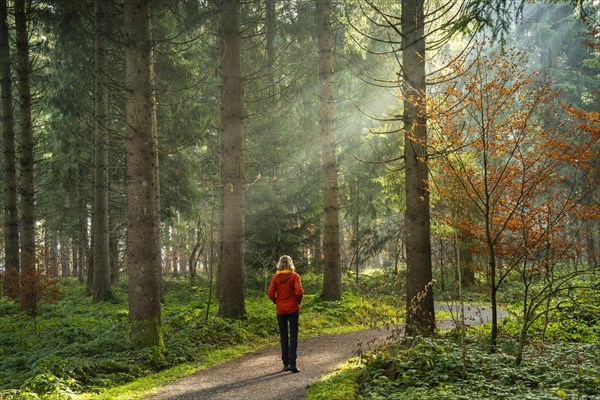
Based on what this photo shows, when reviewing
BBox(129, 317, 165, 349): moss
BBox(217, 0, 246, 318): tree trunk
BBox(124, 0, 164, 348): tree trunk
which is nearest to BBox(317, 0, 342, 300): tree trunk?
BBox(217, 0, 246, 318): tree trunk

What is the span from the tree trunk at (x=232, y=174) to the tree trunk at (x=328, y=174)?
3.47 m

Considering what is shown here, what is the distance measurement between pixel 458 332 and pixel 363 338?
3179 mm

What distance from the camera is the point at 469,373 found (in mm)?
5488

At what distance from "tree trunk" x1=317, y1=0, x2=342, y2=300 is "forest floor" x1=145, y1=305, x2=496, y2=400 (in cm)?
380

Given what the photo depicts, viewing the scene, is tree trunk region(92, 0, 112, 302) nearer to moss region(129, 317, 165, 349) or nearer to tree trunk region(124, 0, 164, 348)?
tree trunk region(124, 0, 164, 348)

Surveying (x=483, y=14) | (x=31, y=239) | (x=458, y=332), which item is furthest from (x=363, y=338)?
(x=31, y=239)

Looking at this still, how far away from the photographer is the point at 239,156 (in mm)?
10836

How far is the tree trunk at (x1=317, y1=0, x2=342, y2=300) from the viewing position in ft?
43.9

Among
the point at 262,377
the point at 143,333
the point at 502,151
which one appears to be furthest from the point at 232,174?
the point at 502,151

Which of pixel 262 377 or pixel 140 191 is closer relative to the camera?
pixel 262 377

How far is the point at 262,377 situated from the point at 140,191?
13.0 feet

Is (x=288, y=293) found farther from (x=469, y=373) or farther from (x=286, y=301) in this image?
(x=469, y=373)

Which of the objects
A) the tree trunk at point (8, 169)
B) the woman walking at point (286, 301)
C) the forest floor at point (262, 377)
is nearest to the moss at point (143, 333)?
the forest floor at point (262, 377)

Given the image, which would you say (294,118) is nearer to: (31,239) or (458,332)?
(31,239)
